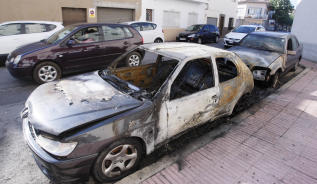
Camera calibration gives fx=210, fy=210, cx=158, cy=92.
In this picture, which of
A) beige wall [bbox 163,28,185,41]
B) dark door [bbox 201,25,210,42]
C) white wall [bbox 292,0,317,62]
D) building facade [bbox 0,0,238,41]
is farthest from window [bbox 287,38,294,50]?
beige wall [bbox 163,28,185,41]

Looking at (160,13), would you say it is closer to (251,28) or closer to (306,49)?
(251,28)

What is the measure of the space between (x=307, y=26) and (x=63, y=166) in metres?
15.8

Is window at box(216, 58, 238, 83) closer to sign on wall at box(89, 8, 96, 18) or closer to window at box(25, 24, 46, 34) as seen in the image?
window at box(25, 24, 46, 34)

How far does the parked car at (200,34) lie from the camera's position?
49.0 feet

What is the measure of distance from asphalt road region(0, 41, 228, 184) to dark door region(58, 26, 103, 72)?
144 cm

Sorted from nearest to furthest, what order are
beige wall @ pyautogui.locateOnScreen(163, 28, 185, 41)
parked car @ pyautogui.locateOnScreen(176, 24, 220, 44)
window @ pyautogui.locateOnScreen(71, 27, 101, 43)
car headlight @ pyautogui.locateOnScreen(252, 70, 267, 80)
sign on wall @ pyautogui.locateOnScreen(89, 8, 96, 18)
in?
car headlight @ pyautogui.locateOnScreen(252, 70, 267, 80) < window @ pyautogui.locateOnScreen(71, 27, 101, 43) < sign on wall @ pyautogui.locateOnScreen(89, 8, 96, 18) < parked car @ pyautogui.locateOnScreen(176, 24, 220, 44) < beige wall @ pyautogui.locateOnScreen(163, 28, 185, 41)

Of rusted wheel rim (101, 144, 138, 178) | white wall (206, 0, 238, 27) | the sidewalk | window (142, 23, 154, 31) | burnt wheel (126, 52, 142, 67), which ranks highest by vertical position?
white wall (206, 0, 238, 27)

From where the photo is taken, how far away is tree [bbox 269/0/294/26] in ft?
137

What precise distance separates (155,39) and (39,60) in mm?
7412

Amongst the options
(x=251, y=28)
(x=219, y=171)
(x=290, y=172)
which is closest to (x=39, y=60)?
(x=219, y=171)

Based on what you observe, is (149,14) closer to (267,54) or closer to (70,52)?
(70,52)

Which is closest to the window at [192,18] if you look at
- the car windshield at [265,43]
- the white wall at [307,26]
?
the white wall at [307,26]

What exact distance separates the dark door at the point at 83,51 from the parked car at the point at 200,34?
9.59m

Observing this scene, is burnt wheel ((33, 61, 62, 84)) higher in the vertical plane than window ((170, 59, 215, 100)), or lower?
lower
